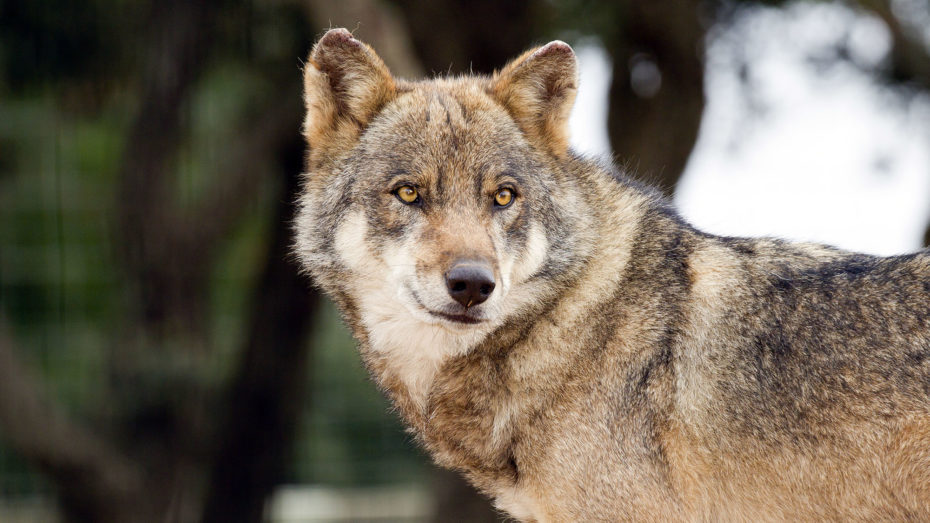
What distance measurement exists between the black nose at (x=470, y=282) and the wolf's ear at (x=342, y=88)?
1.01 meters

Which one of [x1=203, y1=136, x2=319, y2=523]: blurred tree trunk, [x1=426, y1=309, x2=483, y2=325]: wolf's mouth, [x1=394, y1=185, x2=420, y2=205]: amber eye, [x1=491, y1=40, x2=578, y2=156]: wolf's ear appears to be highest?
[x1=491, y1=40, x2=578, y2=156]: wolf's ear

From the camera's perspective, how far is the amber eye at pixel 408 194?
409cm

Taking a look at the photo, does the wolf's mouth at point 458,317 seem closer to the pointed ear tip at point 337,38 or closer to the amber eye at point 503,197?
the amber eye at point 503,197

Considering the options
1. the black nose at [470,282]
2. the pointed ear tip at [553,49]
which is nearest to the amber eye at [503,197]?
the black nose at [470,282]

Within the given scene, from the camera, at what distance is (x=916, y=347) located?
12.1ft

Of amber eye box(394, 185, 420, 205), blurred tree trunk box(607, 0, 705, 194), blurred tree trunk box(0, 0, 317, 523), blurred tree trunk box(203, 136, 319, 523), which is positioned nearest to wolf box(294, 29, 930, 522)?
amber eye box(394, 185, 420, 205)

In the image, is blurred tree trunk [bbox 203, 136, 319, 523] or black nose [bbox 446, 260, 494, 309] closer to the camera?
black nose [bbox 446, 260, 494, 309]

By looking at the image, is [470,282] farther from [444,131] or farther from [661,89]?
[661,89]

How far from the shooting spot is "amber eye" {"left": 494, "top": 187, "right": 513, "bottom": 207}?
4109 mm

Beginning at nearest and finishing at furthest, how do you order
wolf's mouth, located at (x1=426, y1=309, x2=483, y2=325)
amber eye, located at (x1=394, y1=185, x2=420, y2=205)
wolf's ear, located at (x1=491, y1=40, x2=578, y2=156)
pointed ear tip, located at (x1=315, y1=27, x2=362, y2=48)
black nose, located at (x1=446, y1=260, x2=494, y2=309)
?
black nose, located at (x1=446, y1=260, x2=494, y2=309)
wolf's mouth, located at (x1=426, y1=309, x2=483, y2=325)
amber eye, located at (x1=394, y1=185, x2=420, y2=205)
pointed ear tip, located at (x1=315, y1=27, x2=362, y2=48)
wolf's ear, located at (x1=491, y1=40, x2=578, y2=156)

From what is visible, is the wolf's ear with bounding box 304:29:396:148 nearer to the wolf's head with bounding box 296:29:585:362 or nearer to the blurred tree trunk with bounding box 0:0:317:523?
the wolf's head with bounding box 296:29:585:362

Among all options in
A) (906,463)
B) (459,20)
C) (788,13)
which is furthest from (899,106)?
(906,463)

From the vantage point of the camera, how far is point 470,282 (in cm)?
372

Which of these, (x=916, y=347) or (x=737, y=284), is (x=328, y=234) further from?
(x=916, y=347)
